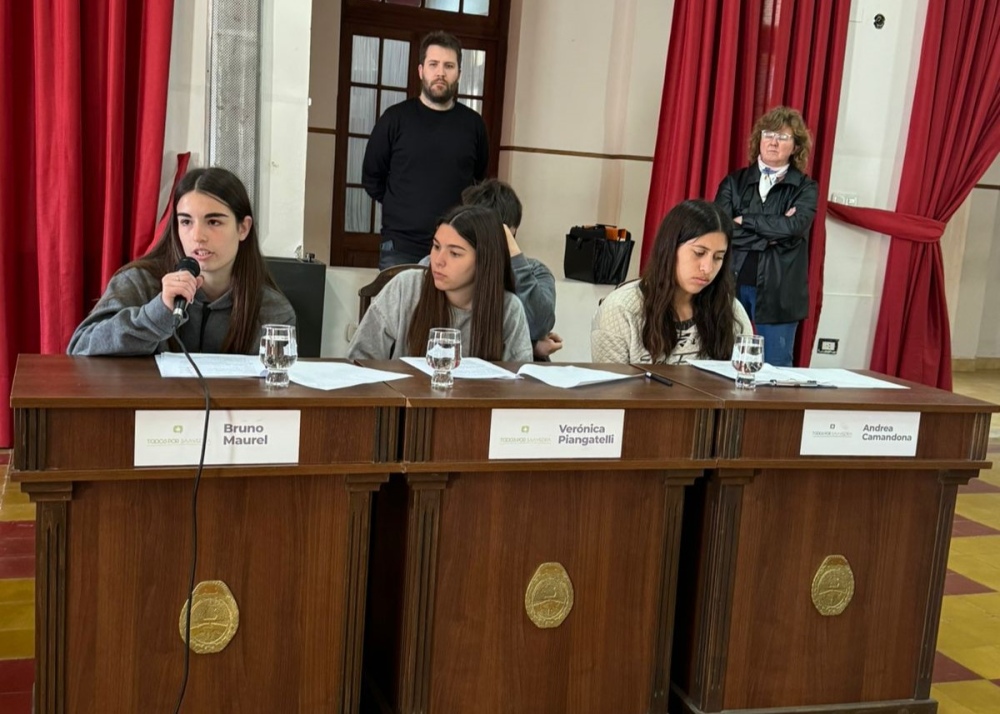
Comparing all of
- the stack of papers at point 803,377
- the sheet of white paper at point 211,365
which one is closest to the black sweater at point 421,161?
the stack of papers at point 803,377

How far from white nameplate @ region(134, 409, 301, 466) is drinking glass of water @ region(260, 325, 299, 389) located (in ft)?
0.38

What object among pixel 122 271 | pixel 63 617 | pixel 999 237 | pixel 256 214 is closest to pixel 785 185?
pixel 256 214

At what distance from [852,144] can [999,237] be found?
3195 millimetres

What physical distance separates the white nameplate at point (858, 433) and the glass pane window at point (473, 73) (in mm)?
4343

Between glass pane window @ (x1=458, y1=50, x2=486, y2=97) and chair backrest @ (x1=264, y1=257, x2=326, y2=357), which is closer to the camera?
chair backrest @ (x1=264, y1=257, x2=326, y2=357)

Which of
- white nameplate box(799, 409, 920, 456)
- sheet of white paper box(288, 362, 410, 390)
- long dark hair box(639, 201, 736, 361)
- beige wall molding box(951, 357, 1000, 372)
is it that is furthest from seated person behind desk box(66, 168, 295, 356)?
beige wall molding box(951, 357, 1000, 372)

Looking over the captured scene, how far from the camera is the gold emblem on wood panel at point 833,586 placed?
88.6 inches

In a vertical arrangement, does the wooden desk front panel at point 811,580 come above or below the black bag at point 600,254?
below

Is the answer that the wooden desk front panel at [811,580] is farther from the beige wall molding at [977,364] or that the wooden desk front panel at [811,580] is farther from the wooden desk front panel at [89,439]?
the beige wall molding at [977,364]

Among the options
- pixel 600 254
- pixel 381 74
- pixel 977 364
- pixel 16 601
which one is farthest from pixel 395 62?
pixel 977 364

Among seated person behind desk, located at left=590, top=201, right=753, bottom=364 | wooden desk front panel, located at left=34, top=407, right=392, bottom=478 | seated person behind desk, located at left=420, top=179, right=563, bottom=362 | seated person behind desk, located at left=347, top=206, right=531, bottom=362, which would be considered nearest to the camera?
wooden desk front panel, located at left=34, top=407, right=392, bottom=478

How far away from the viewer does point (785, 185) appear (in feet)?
14.9

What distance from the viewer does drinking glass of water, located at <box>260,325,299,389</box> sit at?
1.90 m

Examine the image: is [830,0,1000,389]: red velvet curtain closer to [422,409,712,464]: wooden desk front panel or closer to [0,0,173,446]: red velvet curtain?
[0,0,173,446]: red velvet curtain
